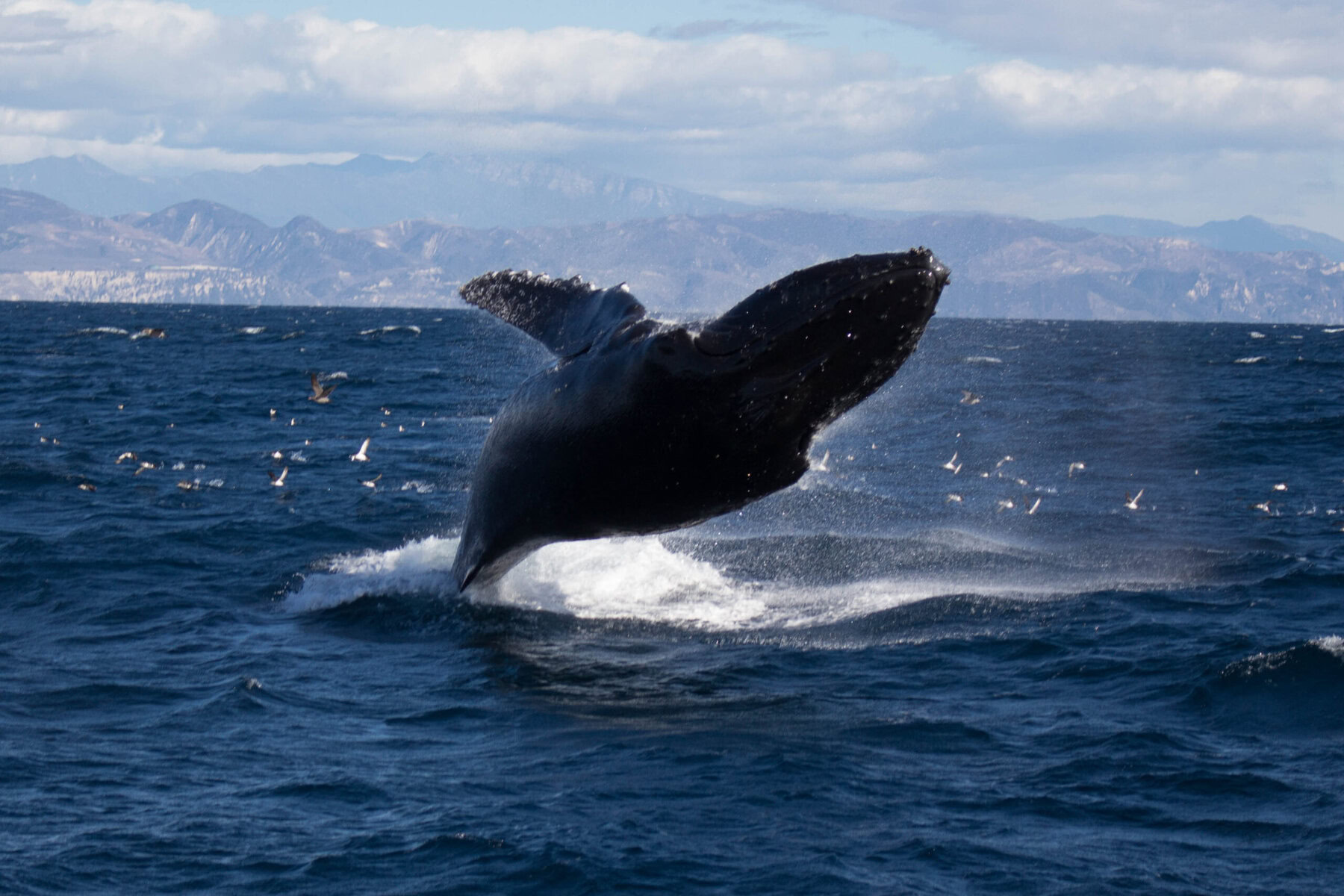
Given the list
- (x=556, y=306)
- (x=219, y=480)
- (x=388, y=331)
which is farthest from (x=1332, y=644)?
(x=388, y=331)

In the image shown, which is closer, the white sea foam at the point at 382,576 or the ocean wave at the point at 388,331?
the white sea foam at the point at 382,576

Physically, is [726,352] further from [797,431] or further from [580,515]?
[580,515]

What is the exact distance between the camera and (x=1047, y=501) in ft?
64.6

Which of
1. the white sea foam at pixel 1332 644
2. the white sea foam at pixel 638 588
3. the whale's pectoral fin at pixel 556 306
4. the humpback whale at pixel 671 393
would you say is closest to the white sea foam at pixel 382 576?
the white sea foam at pixel 638 588

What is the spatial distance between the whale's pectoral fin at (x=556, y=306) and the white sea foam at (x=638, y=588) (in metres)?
2.97

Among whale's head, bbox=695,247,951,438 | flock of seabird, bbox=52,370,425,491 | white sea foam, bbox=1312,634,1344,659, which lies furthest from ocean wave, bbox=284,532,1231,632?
flock of seabird, bbox=52,370,425,491

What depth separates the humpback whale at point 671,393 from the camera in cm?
693

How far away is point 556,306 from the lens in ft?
31.1

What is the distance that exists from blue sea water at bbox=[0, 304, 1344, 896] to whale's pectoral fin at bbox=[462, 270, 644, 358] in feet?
7.36

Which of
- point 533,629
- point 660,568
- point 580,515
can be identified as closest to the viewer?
point 580,515

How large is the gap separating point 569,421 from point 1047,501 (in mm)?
12554

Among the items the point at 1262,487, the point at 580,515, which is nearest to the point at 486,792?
the point at 580,515

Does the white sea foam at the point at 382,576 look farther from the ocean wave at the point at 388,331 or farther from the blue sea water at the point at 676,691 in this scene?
the ocean wave at the point at 388,331

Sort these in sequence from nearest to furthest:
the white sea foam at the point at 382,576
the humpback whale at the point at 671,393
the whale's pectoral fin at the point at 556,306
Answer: the humpback whale at the point at 671,393 < the whale's pectoral fin at the point at 556,306 < the white sea foam at the point at 382,576
